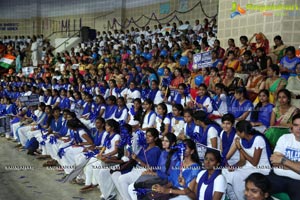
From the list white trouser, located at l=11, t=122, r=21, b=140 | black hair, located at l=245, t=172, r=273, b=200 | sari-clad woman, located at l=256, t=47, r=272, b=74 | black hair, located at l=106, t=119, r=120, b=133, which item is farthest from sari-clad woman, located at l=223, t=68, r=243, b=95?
white trouser, located at l=11, t=122, r=21, b=140

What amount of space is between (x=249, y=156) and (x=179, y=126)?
6.02 ft

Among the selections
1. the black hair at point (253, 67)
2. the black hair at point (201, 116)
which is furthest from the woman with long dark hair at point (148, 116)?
the black hair at point (253, 67)

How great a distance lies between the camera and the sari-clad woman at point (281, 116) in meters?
4.83

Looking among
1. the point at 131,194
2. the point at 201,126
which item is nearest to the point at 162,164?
the point at 131,194

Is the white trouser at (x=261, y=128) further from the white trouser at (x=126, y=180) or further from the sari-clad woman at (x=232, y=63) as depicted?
the sari-clad woman at (x=232, y=63)

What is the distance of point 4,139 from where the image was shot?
934cm

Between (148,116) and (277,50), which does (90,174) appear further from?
(277,50)

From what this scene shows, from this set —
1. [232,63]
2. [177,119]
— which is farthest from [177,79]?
[177,119]

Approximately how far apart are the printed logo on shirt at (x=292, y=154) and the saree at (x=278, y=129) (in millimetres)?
867

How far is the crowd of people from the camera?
3.84 m

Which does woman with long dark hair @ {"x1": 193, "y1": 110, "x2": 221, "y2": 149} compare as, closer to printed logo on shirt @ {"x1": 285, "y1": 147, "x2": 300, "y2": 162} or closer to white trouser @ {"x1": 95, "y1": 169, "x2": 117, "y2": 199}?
printed logo on shirt @ {"x1": 285, "y1": 147, "x2": 300, "y2": 162}

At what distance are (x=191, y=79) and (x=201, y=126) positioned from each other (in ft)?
9.55

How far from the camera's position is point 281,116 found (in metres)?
5.20

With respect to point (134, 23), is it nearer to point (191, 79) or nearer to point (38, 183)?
point (191, 79)
